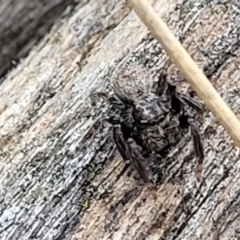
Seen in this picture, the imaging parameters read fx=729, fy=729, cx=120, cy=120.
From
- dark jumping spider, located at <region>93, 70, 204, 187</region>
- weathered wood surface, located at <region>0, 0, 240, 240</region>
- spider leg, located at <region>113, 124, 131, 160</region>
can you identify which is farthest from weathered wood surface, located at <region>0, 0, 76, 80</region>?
spider leg, located at <region>113, 124, 131, 160</region>

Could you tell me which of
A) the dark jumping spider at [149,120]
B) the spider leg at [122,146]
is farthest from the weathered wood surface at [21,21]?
the spider leg at [122,146]

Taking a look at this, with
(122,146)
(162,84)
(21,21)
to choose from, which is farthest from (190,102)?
(21,21)

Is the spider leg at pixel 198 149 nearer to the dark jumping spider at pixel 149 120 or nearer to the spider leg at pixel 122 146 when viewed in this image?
the dark jumping spider at pixel 149 120

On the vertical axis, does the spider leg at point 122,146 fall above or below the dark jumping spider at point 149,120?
below

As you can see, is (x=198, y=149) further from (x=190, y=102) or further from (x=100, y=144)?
(x=100, y=144)

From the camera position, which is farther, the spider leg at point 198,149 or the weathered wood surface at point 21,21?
the weathered wood surface at point 21,21

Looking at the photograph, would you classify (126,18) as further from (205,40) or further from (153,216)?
(153,216)
